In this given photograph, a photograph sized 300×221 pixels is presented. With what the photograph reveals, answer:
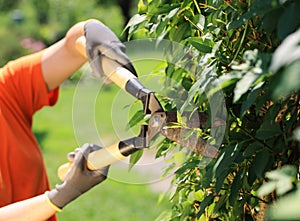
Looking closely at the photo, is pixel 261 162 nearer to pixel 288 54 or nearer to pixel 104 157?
pixel 288 54

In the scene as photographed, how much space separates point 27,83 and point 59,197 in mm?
494

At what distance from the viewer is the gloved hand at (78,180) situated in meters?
1.77

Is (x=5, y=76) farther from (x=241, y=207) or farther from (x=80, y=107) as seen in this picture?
(x=241, y=207)

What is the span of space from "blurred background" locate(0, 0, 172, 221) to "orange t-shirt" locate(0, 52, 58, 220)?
8.2 inches

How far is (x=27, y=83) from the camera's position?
87.1 inches

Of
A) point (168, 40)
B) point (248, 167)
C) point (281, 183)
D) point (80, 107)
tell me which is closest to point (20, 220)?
point (80, 107)

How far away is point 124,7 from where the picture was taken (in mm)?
11852

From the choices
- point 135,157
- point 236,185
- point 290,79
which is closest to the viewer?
point 290,79

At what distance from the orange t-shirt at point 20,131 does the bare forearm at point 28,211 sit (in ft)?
0.65

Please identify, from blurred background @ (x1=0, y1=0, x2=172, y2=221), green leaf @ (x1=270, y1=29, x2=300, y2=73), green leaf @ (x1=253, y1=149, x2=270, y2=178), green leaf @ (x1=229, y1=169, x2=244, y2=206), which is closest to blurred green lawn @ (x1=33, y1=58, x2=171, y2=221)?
blurred background @ (x1=0, y1=0, x2=172, y2=221)

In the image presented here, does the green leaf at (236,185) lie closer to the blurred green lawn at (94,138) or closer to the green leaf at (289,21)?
the blurred green lawn at (94,138)

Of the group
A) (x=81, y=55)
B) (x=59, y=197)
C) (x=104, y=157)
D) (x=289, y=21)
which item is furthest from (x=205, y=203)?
(x=81, y=55)

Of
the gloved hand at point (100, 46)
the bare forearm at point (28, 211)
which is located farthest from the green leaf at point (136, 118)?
the bare forearm at point (28, 211)

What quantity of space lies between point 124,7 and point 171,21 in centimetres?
1050
